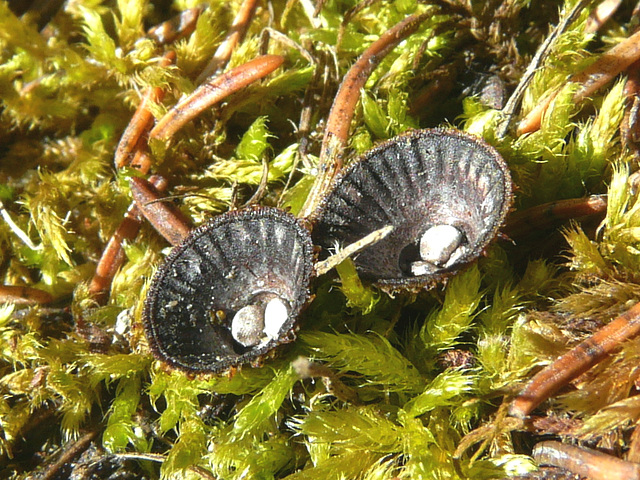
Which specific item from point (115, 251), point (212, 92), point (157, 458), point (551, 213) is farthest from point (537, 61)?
point (157, 458)

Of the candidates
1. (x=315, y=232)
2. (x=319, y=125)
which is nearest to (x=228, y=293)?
(x=315, y=232)

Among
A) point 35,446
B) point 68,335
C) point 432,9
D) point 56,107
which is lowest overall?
point 35,446

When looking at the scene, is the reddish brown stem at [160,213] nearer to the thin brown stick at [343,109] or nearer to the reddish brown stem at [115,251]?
the reddish brown stem at [115,251]

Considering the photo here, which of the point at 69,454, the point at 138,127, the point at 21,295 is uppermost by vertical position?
the point at 138,127

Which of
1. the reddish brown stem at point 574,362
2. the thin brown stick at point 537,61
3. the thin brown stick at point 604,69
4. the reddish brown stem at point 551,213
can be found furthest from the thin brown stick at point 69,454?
the thin brown stick at point 604,69

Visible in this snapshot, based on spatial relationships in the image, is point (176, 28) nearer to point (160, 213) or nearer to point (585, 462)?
point (160, 213)

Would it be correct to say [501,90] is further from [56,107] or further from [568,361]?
[56,107]
